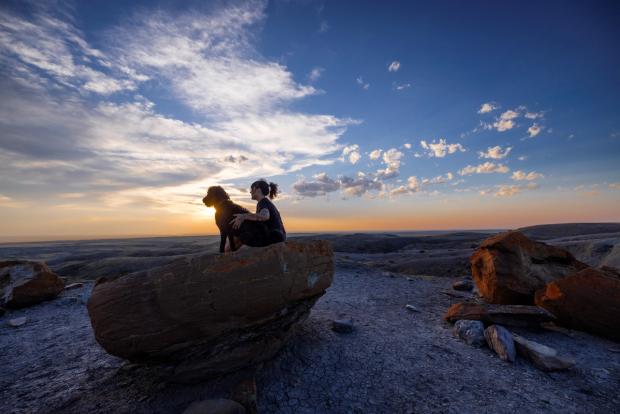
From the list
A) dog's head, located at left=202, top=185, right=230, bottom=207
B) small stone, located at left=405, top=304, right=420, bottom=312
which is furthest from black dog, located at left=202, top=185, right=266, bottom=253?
small stone, located at left=405, top=304, right=420, bottom=312

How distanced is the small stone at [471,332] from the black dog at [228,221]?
5.42m

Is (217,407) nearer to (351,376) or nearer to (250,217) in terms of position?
(351,376)

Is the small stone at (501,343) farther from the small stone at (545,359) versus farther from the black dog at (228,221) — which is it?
the black dog at (228,221)

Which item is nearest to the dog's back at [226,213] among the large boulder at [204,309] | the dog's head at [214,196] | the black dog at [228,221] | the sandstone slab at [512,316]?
the black dog at [228,221]

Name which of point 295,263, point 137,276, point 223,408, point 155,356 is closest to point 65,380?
point 155,356

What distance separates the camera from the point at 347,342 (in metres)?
6.72

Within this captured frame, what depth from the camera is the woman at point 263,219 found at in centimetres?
636

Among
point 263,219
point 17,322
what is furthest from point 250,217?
point 17,322

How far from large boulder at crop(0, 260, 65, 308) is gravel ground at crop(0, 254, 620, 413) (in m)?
3.83

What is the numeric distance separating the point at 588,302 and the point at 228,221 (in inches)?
363

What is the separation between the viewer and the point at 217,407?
4.23 meters

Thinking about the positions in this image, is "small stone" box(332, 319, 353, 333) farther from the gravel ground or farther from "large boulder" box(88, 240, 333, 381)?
"large boulder" box(88, 240, 333, 381)

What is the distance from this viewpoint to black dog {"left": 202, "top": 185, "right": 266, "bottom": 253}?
645 cm

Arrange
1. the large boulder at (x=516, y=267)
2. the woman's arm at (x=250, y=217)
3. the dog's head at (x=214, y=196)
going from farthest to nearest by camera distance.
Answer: the large boulder at (x=516, y=267)
the dog's head at (x=214, y=196)
the woman's arm at (x=250, y=217)
